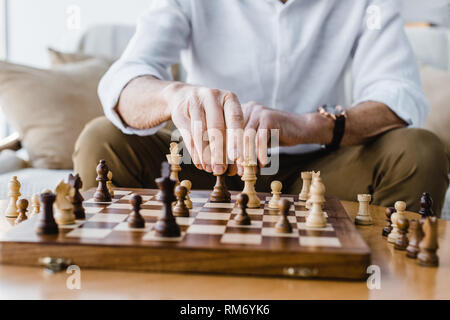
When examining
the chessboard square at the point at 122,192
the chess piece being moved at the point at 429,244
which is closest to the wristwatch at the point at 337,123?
the chessboard square at the point at 122,192

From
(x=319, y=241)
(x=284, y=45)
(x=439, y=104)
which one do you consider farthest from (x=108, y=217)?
(x=439, y=104)

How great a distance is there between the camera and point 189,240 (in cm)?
74

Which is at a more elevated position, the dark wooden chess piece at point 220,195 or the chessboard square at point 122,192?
the dark wooden chess piece at point 220,195

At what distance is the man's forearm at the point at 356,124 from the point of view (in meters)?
1.54

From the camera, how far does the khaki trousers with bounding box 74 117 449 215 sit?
1.43m

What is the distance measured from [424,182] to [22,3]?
121 inches

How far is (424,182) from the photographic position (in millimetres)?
1422

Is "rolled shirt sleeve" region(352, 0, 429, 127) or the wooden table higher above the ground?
"rolled shirt sleeve" region(352, 0, 429, 127)

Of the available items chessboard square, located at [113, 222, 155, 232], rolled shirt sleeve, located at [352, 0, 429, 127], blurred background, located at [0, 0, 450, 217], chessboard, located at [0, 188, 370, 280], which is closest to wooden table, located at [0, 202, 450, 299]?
chessboard, located at [0, 188, 370, 280]

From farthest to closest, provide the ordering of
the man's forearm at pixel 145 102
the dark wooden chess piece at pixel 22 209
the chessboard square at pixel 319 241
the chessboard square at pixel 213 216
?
the man's forearm at pixel 145 102 < the dark wooden chess piece at pixel 22 209 < the chessboard square at pixel 213 216 < the chessboard square at pixel 319 241

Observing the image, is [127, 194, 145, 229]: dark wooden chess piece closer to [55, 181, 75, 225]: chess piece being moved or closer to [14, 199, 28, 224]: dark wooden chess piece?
[55, 181, 75, 225]: chess piece being moved

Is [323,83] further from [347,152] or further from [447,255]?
[447,255]

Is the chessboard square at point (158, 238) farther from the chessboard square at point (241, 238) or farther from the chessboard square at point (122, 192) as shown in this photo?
the chessboard square at point (122, 192)

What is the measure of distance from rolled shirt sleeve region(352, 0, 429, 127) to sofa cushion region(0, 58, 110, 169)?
1.35 meters
